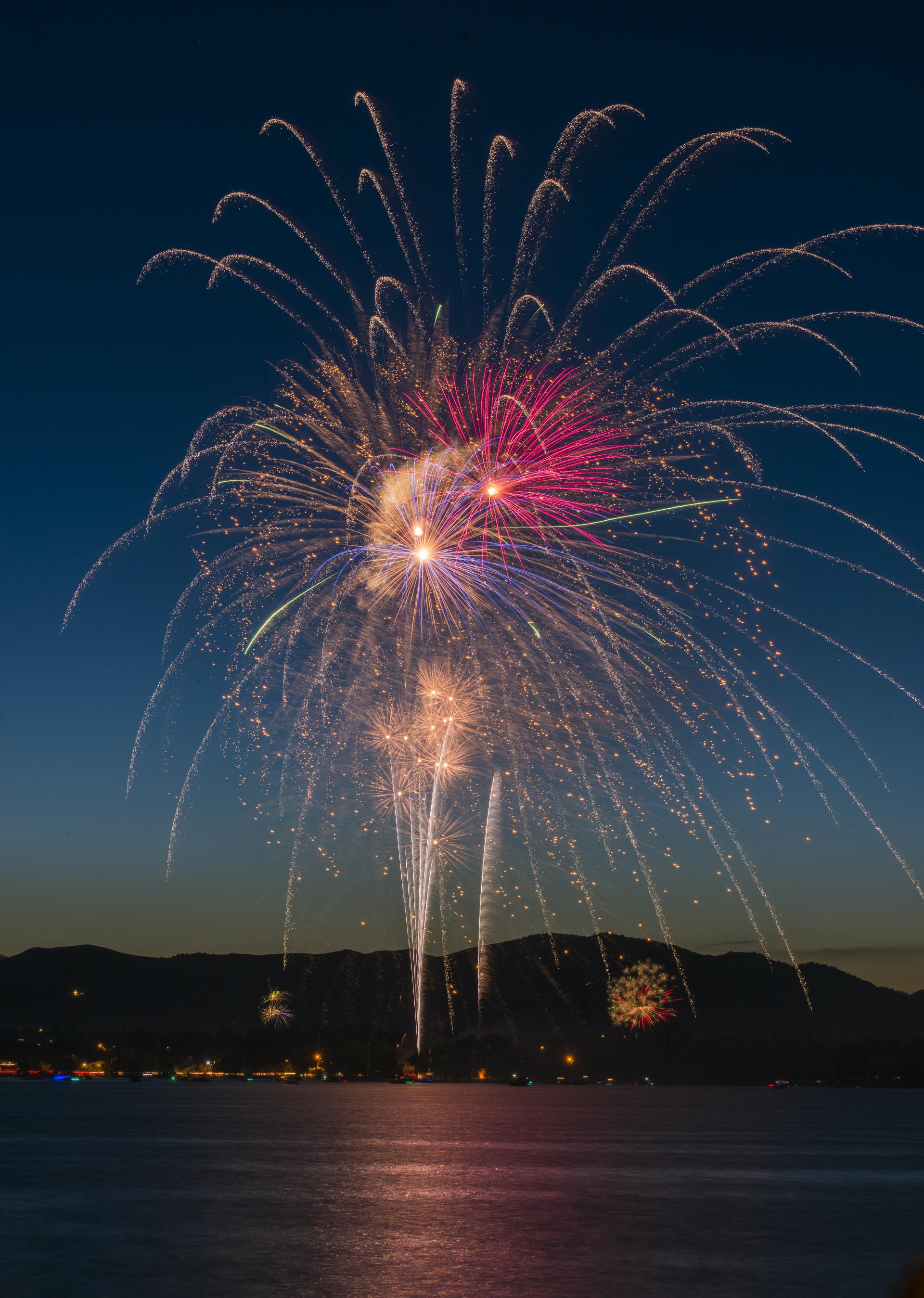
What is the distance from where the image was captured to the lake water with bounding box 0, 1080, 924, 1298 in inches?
1115

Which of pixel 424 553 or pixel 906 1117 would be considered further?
pixel 906 1117

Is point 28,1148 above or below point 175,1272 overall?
above

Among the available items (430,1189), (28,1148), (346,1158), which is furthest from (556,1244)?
(28,1148)

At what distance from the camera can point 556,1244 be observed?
33375 mm

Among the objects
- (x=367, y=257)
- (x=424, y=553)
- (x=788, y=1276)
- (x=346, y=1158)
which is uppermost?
(x=367, y=257)

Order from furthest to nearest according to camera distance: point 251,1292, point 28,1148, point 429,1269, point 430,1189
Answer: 1. point 28,1148
2. point 430,1189
3. point 429,1269
4. point 251,1292

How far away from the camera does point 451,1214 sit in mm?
39344

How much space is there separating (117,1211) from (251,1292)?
1754 centimetres

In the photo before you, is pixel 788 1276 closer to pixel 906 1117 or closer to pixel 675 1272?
pixel 675 1272

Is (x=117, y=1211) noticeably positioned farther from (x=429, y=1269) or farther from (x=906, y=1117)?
(x=906, y=1117)

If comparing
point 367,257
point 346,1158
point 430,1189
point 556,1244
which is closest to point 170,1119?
point 346,1158

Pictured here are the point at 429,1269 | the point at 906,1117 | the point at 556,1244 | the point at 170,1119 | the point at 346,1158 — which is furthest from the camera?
the point at 906,1117

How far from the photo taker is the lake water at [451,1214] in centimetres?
2833

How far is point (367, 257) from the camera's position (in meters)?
35.4
